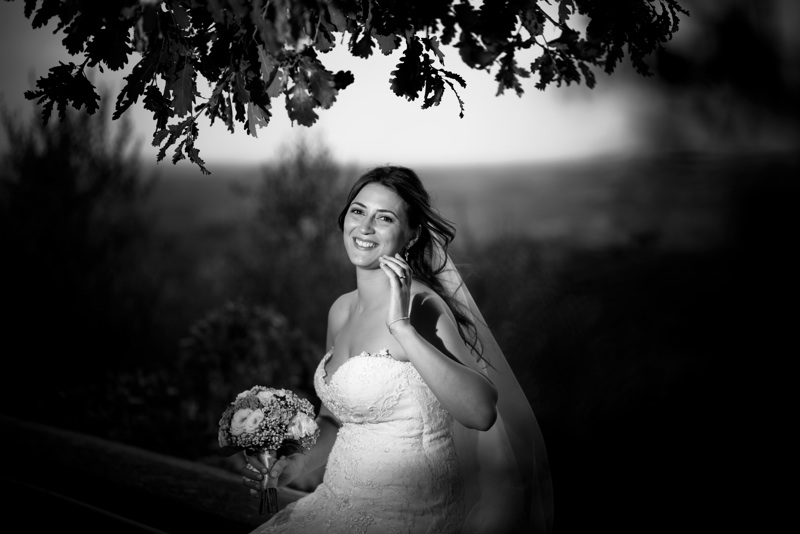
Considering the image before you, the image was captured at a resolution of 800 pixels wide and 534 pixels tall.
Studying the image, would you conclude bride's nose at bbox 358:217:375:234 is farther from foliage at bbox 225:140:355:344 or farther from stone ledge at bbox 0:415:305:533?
foliage at bbox 225:140:355:344

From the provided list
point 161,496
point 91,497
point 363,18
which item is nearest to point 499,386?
point 363,18

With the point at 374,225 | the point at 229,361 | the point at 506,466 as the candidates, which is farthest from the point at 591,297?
the point at 229,361

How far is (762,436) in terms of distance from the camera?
4.35 m

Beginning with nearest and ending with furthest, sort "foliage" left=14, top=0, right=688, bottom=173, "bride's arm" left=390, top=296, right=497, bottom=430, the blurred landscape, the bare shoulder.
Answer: "foliage" left=14, top=0, right=688, bottom=173, "bride's arm" left=390, top=296, right=497, bottom=430, the bare shoulder, the blurred landscape

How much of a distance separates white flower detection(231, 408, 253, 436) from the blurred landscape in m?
1.35

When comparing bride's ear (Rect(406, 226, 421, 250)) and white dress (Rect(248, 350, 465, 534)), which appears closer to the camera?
white dress (Rect(248, 350, 465, 534))

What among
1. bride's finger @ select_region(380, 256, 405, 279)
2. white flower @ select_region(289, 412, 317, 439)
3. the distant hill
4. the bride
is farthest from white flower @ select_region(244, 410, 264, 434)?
the distant hill

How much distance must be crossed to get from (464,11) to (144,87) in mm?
875

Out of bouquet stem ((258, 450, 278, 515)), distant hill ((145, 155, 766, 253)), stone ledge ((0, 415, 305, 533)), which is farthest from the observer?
distant hill ((145, 155, 766, 253))

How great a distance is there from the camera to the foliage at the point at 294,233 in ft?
37.3

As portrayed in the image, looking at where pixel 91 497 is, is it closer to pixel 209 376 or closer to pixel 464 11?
pixel 209 376

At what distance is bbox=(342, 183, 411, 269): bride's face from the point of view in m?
2.64

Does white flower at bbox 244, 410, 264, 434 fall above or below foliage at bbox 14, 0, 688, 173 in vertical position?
below

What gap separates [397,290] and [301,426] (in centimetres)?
67
